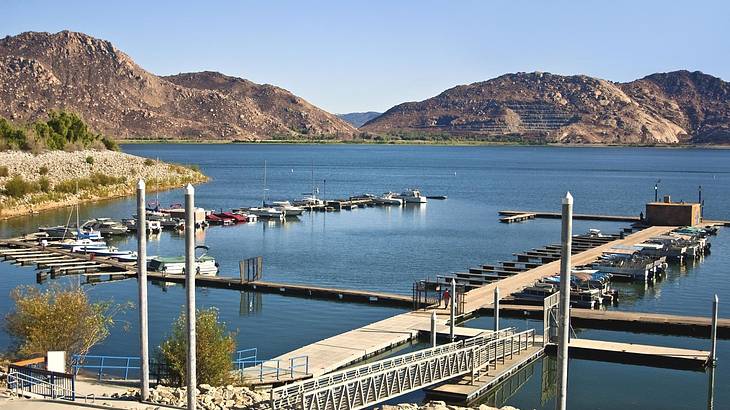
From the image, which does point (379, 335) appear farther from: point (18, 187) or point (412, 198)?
point (412, 198)

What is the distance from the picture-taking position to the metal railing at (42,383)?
21.5 meters

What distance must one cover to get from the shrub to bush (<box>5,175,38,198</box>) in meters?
0.66

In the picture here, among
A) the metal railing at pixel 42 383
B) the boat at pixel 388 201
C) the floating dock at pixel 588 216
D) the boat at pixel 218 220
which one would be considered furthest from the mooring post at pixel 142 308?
the boat at pixel 388 201

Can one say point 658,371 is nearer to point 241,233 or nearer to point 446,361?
point 446,361

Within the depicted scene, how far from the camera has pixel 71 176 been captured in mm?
88625

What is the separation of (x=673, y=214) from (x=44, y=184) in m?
53.0

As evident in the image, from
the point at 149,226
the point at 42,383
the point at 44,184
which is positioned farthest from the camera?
the point at 44,184

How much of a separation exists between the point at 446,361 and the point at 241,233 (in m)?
45.0

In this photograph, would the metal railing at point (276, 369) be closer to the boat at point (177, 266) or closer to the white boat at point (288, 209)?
the boat at point (177, 266)

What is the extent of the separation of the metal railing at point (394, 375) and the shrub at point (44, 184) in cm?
5938

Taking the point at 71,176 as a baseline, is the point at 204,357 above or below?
below

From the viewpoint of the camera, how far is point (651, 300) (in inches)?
1693

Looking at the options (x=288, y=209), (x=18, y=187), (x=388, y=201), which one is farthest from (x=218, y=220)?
(x=388, y=201)

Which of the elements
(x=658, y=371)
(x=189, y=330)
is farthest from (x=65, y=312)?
(x=658, y=371)
